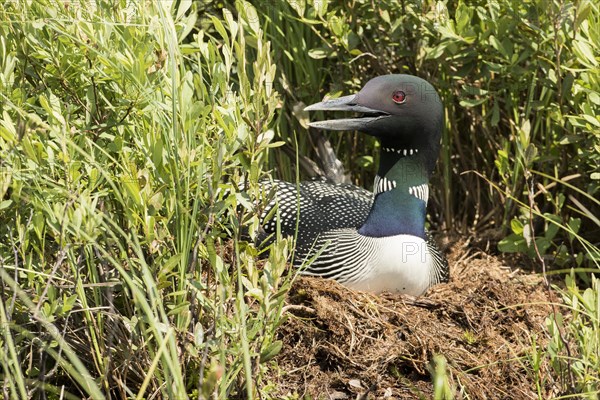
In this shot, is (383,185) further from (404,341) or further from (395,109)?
(404,341)

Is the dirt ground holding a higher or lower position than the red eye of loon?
lower

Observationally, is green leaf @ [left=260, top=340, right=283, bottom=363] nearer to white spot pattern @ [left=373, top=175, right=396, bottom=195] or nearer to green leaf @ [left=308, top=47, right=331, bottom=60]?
white spot pattern @ [left=373, top=175, right=396, bottom=195]

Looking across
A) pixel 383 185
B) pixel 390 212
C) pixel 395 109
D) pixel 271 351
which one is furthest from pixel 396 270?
pixel 271 351

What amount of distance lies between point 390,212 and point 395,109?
390mm

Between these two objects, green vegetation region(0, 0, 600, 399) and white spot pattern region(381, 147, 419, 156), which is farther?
white spot pattern region(381, 147, 419, 156)

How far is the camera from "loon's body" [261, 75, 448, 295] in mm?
3377

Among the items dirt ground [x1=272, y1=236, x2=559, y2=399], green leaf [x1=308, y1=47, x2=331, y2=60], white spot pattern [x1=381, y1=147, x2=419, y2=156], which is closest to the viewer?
dirt ground [x1=272, y1=236, x2=559, y2=399]

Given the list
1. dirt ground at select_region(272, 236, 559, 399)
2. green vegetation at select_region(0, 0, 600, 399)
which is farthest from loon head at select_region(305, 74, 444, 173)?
dirt ground at select_region(272, 236, 559, 399)

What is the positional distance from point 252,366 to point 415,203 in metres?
1.23

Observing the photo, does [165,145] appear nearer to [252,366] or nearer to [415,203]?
[252,366]

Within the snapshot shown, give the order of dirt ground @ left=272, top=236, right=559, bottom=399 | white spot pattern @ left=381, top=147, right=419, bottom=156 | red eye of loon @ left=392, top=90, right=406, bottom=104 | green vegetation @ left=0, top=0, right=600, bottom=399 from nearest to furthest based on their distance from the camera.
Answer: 1. green vegetation @ left=0, top=0, right=600, bottom=399
2. dirt ground @ left=272, top=236, right=559, bottom=399
3. red eye of loon @ left=392, top=90, right=406, bottom=104
4. white spot pattern @ left=381, top=147, right=419, bottom=156

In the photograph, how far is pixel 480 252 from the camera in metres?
3.97

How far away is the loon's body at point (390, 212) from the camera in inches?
133

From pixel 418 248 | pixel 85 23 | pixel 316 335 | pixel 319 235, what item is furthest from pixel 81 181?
pixel 418 248
